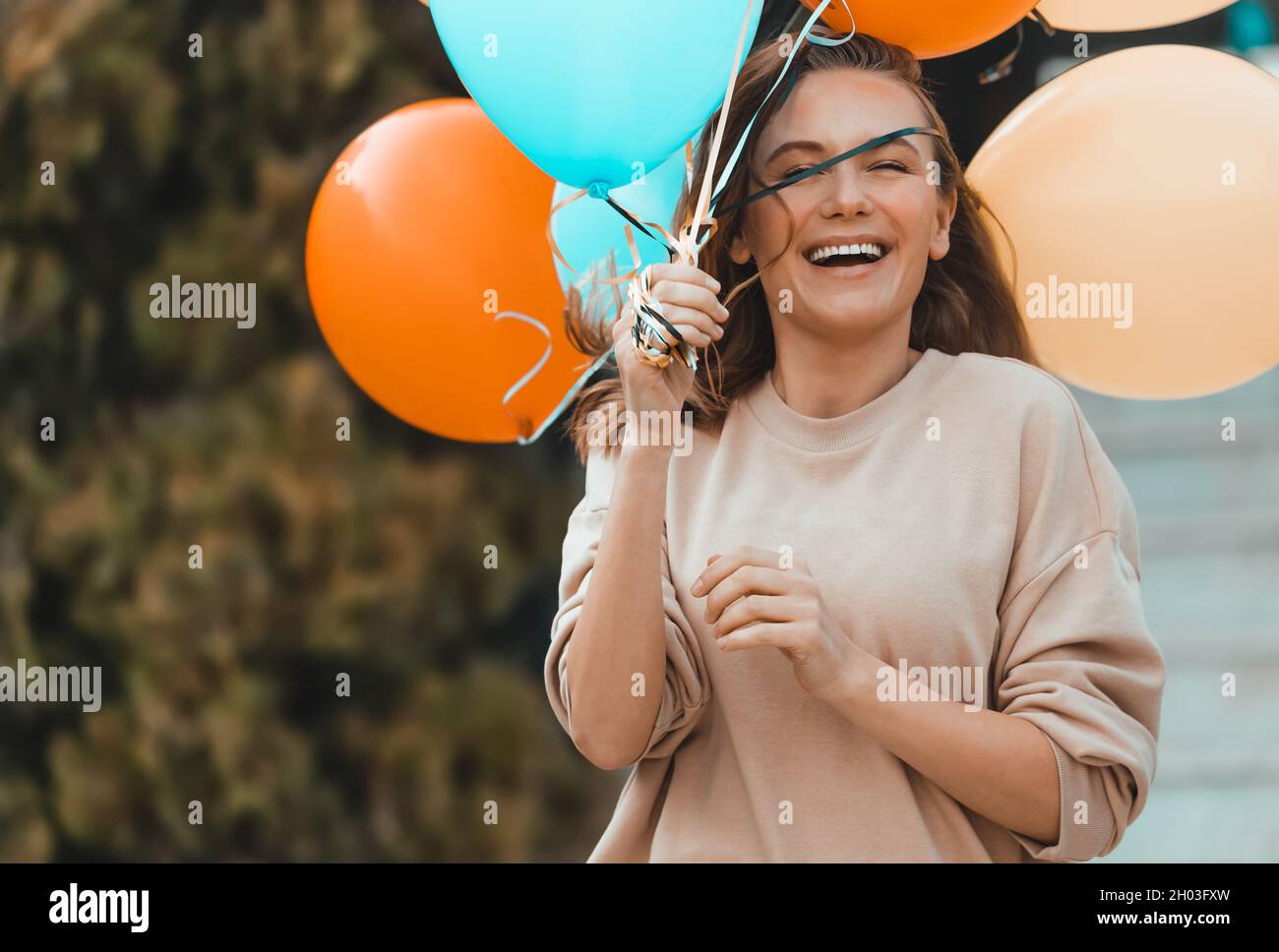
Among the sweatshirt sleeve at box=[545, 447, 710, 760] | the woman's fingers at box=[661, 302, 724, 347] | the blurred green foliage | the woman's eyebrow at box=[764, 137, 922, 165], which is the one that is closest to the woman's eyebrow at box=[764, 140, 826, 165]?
the woman's eyebrow at box=[764, 137, 922, 165]

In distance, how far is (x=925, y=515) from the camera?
1443mm

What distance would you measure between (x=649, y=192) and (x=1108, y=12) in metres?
0.55

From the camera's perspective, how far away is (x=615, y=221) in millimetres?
1639

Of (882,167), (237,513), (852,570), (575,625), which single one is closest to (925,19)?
(882,167)

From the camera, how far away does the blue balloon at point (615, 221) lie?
61.8 inches

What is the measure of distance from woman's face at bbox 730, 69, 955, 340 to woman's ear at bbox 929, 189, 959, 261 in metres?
0.03

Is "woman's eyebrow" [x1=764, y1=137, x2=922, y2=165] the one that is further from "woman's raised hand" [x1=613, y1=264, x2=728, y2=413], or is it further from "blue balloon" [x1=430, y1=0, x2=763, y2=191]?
"woman's raised hand" [x1=613, y1=264, x2=728, y2=413]

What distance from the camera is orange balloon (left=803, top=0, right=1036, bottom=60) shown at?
1494 mm

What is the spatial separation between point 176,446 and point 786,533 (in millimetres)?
1914

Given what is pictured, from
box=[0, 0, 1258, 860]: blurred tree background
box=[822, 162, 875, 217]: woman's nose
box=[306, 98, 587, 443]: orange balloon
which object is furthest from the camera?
box=[0, 0, 1258, 860]: blurred tree background

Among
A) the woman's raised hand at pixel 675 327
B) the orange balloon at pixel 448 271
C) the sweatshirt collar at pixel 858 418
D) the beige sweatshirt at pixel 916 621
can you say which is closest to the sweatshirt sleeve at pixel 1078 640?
the beige sweatshirt at pixel 916 621

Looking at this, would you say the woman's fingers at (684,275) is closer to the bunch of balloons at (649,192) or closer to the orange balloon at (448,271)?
the bunch of balloons at (649,192)
